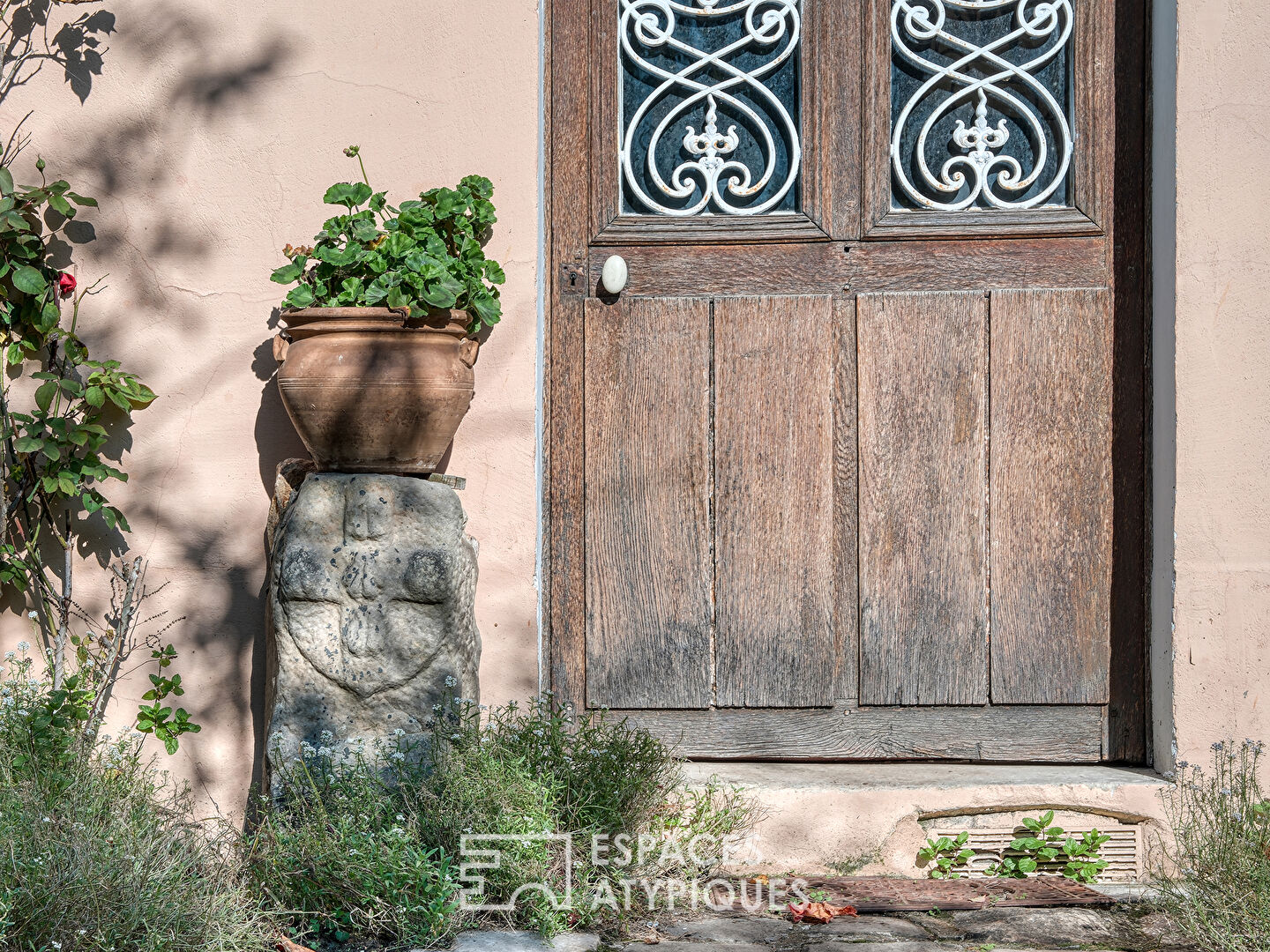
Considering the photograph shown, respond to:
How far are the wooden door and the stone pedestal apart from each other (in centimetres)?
54

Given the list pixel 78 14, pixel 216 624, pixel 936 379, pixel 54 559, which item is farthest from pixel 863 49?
pixel 54 559

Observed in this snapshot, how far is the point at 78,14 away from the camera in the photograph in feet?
10.1

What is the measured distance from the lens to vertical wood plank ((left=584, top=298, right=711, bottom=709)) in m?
3.17

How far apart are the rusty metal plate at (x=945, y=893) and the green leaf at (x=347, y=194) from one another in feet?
6.46

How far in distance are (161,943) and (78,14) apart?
2420 mm

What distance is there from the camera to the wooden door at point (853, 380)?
3135 millimetres

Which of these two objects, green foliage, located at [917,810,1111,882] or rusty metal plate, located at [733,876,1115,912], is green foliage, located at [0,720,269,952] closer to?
rusty metal plate, located at [733,876,1115,912]

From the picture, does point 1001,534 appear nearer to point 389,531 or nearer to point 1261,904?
point 1261,904

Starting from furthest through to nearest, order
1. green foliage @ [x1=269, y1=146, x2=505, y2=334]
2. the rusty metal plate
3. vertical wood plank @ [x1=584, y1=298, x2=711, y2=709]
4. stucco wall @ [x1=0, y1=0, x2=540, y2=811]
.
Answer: vertical wood plank @ [x1=584, y1=298, x2=711, y2=709] < stucco wall @ [x1=0, y1=0, x2=540, y2=811] < green foliage @ [x1=269, y1=146, x2=505, y2=334] < the rusty metal plate

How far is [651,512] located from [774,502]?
1.14ft

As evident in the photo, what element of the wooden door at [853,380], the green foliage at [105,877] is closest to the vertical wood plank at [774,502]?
the wooden door at [853,380]

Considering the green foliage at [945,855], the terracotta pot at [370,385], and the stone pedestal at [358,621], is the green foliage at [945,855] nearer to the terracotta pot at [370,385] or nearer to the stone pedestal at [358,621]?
the stone pedestal at [358,621]

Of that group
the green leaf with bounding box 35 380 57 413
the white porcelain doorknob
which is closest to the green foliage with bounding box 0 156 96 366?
the green leaf with bounding box 35 380 57 413

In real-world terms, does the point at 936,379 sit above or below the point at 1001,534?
above
